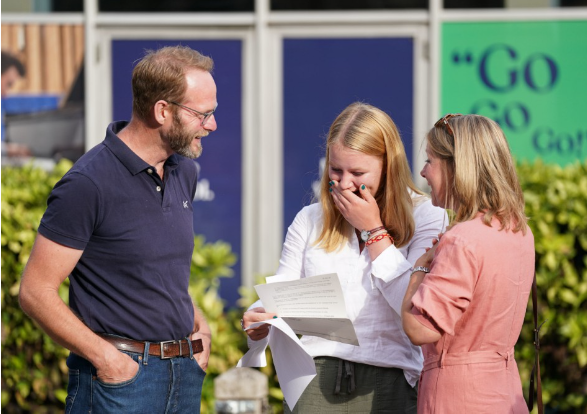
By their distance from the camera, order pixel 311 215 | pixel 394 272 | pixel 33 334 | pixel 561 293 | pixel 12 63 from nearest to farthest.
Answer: pixel 394 272
pixel 311 215
pixel 561 293
pixel 33 334
pixel 12 63

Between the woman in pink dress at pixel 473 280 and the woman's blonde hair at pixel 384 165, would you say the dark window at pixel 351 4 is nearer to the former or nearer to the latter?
the woman's blonde hair at pixel 384 165

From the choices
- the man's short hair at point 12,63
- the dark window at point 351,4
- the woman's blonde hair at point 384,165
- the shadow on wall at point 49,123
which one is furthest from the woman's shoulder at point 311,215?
the man's short hair at point 12,63

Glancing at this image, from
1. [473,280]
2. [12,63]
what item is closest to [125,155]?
[473,280]

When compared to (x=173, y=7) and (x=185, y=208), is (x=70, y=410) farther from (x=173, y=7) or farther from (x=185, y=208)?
(x=173, y=7)

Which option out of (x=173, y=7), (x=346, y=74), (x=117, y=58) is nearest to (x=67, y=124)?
(x=117, y=58)

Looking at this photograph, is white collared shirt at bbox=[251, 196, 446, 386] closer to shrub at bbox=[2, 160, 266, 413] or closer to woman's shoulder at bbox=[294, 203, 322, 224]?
woman's shoulder at bbox=[294, 203, 322, 224]

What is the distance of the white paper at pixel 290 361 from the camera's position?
2.94 meters

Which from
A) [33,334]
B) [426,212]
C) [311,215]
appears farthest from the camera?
[33,334]

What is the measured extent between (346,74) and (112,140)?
4112 millimetres

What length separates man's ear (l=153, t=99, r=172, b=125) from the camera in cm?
310

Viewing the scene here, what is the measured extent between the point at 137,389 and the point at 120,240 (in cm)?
53

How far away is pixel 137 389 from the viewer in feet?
9.86

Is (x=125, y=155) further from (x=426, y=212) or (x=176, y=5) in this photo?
(x=176, y=5)

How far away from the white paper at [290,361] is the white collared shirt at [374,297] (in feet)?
0.34
